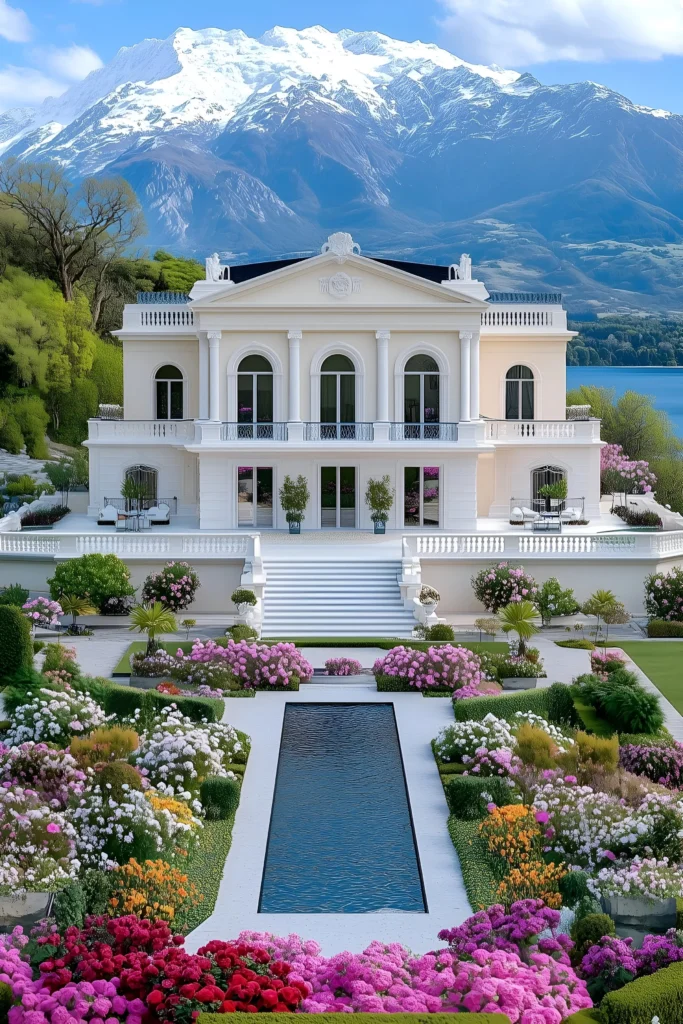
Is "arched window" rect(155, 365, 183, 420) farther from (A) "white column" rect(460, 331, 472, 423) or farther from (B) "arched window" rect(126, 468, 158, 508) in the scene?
(A) "white column" rect(460, 331, 472, 423)

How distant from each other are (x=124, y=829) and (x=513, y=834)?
4.89 meters

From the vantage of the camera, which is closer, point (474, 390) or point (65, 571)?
point (65, 571)

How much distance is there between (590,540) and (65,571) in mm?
14073

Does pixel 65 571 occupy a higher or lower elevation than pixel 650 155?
lower

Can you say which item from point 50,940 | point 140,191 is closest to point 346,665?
point 50,940

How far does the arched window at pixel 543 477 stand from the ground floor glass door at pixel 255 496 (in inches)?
365

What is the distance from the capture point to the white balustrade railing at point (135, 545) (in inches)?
1426

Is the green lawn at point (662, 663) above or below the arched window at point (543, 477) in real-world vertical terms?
below

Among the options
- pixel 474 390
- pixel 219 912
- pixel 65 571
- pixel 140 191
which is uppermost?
pixel 140 191

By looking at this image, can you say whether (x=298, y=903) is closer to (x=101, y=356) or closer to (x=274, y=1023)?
(x=274, y=1023)

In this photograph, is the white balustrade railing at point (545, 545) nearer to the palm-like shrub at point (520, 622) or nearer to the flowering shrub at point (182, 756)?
the palm-like shrub at point (520, 622)

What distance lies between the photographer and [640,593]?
3666 centimetres

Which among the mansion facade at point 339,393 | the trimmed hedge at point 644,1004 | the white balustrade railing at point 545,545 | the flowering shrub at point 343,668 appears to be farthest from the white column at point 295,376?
the trimmed hedge at point 644,1004

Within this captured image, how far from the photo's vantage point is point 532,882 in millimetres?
15617
